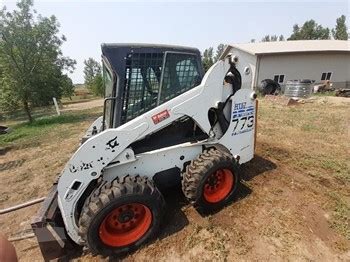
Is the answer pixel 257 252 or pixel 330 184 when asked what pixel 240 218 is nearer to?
pixel 257 252

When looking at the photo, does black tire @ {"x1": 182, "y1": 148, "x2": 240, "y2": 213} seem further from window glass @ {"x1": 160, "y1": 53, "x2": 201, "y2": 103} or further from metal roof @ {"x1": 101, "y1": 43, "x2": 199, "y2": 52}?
metal roof @ {"x1": 101, "y1": 43, "x2": 199, "y2": 52}

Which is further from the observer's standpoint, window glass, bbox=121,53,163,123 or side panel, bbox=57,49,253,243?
window glass, bbox=121,53,163,123

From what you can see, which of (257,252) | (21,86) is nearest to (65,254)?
(257,252)

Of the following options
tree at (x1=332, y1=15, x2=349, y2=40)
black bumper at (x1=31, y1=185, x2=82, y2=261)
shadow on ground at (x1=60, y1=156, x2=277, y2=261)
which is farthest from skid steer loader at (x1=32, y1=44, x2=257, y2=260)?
tree at (x1=332, y1=15, x2=349, y2=40)

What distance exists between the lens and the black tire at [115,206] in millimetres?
2916

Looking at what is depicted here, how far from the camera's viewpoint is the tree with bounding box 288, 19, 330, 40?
67.4m

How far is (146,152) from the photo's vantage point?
3488 millimetres

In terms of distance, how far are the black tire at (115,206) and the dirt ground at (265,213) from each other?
0.71 ft

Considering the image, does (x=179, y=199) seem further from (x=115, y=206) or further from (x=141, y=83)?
(x=141, y=83)

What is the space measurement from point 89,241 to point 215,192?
6.01 ft

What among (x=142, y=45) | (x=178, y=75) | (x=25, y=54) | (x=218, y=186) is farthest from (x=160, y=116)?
(x=25, y=54)

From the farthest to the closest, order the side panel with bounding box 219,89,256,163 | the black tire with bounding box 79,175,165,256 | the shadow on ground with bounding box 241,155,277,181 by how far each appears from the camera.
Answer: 1. the shadow on ground with bounding box 241,155,277,181
2. the side panel with bounding box 219,89,256,163
3. the black tire with bounding box 79,175,165,256

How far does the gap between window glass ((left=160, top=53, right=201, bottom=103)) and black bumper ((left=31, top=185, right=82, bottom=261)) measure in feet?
6.61

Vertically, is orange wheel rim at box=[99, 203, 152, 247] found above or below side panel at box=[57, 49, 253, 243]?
below
